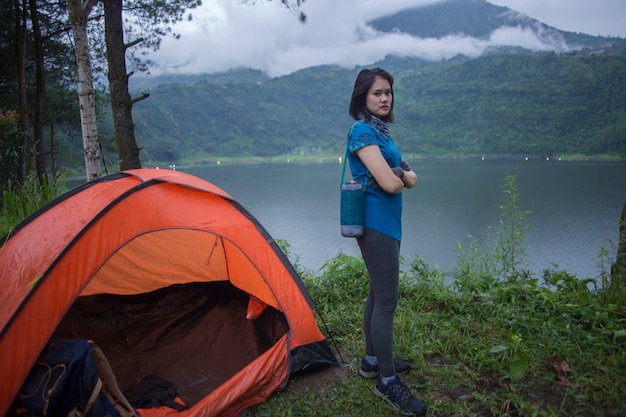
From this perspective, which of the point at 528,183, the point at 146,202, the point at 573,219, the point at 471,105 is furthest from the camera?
the point at 471,105

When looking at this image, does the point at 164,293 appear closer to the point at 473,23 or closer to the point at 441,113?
the point at 441,113

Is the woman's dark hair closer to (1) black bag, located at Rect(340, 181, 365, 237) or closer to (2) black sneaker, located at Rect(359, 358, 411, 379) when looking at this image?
(1) black bag, located at Rect(340, 181, 365, 237)

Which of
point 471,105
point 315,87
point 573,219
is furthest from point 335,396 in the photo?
point 315,87

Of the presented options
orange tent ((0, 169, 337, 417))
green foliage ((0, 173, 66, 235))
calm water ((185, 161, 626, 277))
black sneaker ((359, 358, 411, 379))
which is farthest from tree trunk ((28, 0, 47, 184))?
black sneaker ((359, 358, 411, 379))

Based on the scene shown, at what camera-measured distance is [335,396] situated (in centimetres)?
192

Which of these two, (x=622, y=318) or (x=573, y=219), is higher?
(x=622, y=318)

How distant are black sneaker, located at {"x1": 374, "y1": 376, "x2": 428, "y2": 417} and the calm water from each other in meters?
2.92

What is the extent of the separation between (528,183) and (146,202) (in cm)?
2857

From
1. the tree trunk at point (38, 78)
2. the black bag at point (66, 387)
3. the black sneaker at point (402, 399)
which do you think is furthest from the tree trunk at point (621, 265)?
the tree trunk at point (38, 78)

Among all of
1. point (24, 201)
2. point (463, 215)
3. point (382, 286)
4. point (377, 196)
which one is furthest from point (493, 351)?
point (463, 215)

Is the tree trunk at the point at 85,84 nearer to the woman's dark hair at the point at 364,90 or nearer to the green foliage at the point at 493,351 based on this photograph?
the green foliage at the point at 493,351

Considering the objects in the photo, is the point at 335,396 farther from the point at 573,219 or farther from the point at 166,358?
the point at 573,219

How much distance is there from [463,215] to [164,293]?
14.9m

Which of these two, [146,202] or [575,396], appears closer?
[575,396]
